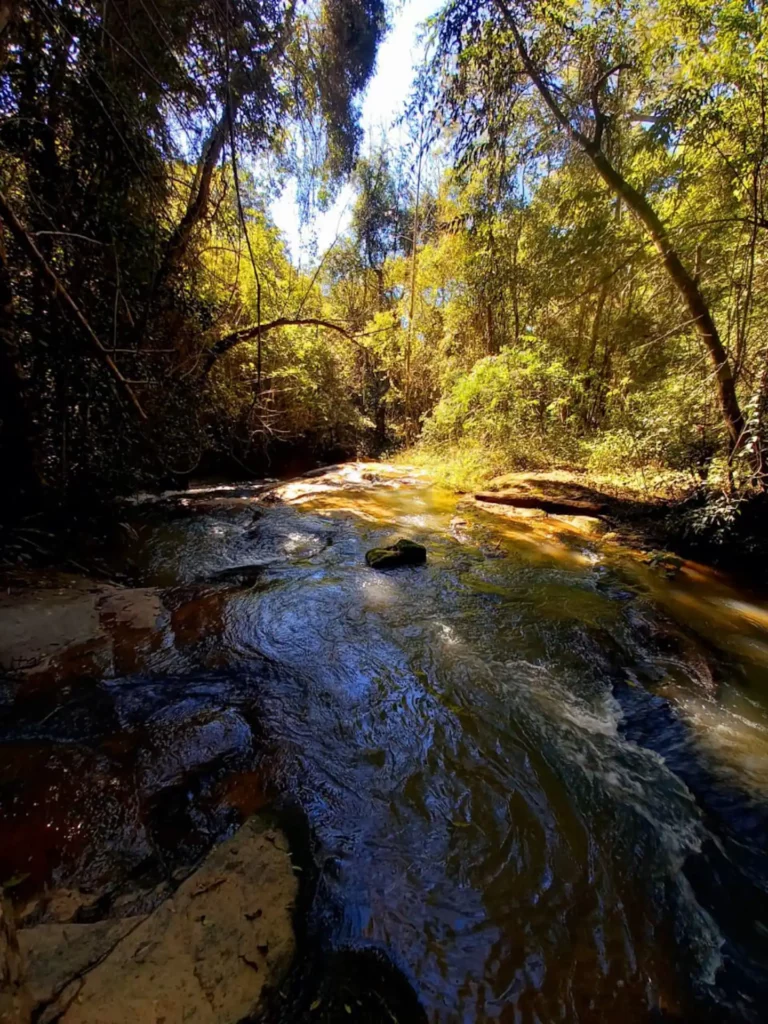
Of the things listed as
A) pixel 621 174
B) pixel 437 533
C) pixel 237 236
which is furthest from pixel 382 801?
pixel 621 174

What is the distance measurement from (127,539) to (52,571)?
1239 mm

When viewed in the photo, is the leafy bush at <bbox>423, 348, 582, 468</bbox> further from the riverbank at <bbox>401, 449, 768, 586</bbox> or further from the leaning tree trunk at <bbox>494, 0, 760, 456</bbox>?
the leaning tree trunk at <bbox>494, 0, 760, 456</bbox>

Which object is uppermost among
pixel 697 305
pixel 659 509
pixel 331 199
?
pixel 331 199

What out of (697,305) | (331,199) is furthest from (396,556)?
(331,199)

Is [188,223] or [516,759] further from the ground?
[188,223]

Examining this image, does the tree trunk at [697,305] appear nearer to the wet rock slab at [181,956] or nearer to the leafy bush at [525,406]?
the leafy bush at [525,406]

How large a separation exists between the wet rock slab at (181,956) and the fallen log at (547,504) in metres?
6.33

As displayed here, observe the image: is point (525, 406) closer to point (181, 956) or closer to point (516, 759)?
point (516, 759)

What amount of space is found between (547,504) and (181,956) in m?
6.84

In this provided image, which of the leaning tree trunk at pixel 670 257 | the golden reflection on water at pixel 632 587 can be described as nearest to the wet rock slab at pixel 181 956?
the golden reflection on water at pixel 632 587

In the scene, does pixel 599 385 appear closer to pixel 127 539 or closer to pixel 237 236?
pixel 237 236

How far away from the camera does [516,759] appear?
7.69 ft

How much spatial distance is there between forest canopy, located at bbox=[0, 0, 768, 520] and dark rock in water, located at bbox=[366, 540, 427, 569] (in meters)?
1.67

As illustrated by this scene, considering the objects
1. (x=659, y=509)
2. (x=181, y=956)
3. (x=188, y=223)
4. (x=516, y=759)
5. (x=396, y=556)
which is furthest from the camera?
(x=659, y=509)
